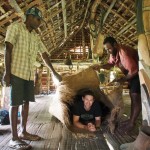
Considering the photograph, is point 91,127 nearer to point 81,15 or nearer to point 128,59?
point 128,59

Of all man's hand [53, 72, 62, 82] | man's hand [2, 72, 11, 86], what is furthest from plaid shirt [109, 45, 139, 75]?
man's hand [2, 72, 11, 86]

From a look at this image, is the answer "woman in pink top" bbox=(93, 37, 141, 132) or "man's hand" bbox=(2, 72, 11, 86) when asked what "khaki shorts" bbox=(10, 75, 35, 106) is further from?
"woman in pink top" bbox=(93, 37, 141, 132)

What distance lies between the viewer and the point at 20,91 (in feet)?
8.50

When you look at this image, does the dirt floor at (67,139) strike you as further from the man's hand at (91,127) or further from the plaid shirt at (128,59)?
the plaid shirt at (128,59)

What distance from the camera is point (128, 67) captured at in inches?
130

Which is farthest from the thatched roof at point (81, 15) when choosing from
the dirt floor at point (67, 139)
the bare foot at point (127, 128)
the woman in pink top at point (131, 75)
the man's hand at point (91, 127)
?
the bare foot at point (127, 128)

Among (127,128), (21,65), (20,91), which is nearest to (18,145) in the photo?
(20,91)

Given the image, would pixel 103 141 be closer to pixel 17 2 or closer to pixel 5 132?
pixel 5 132

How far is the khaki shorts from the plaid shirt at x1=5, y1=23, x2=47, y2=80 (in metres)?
0.06

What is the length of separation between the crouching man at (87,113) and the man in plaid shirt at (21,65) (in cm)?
71

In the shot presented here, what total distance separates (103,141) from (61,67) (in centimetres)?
1258

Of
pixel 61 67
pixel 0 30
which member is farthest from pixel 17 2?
pixel 61 67

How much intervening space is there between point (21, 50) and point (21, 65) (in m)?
0.17

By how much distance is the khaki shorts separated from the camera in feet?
8.23
